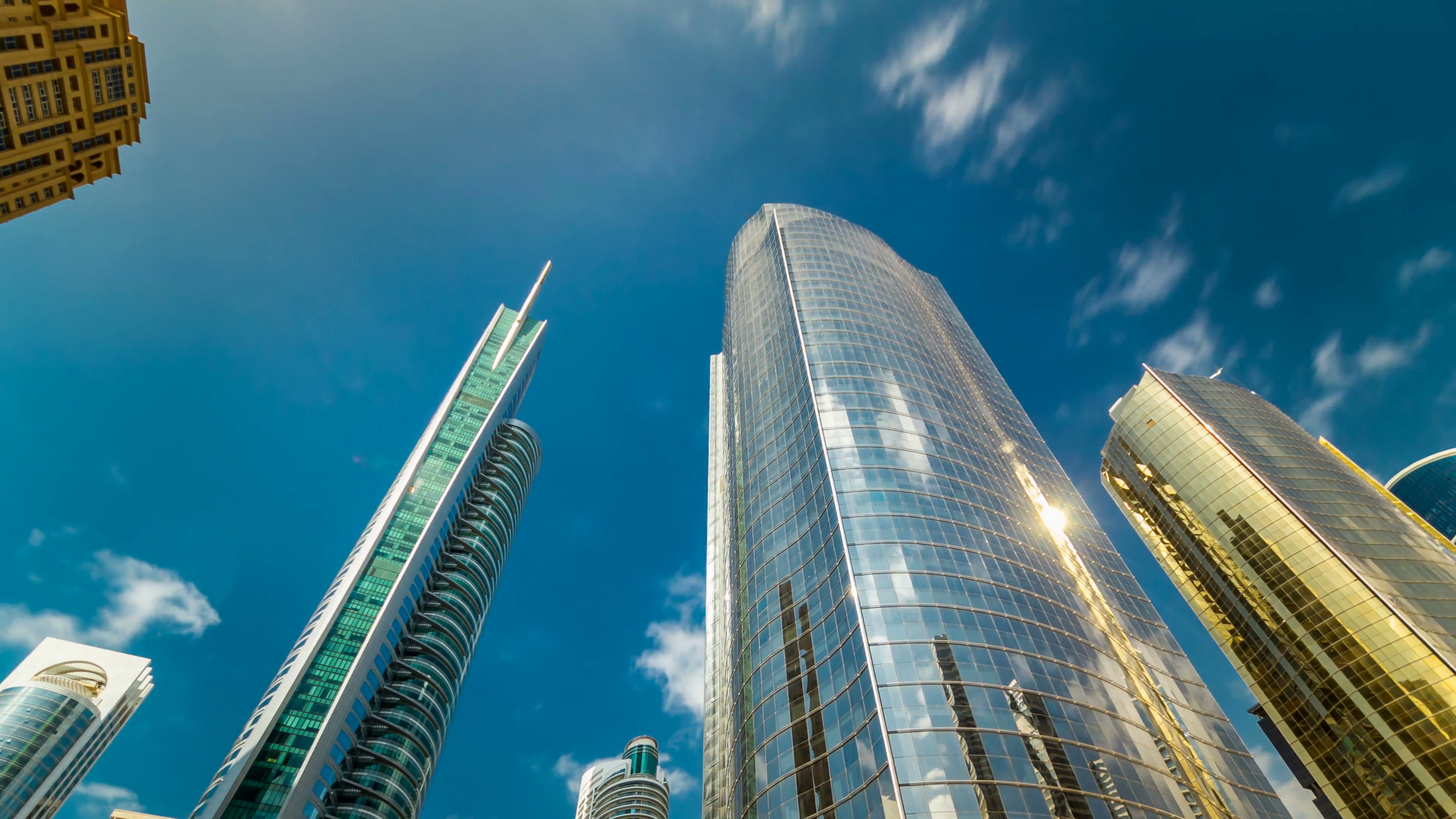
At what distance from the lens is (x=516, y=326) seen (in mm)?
176500

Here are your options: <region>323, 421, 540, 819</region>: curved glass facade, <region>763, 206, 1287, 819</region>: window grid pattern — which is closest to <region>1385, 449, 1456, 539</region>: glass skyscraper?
<region>763, 206, 1287, 819</region>: window grid pattern

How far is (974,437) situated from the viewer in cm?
8369

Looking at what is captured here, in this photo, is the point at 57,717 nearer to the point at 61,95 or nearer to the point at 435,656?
the point at 435,656

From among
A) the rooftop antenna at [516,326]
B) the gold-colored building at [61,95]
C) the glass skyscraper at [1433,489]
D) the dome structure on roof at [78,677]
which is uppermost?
the rooftop antenna at [516,326]

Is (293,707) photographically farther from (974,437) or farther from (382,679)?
(974,437)

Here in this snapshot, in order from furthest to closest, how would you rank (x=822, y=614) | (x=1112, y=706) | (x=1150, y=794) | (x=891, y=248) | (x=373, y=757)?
(x=891, y=248)
(x=373, y=757)
(x=822, y=614)
(x=1112, y=706)
(x=1150, y=794)

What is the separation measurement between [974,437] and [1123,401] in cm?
6837

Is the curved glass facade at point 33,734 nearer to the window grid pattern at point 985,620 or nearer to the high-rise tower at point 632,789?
the high-rise tower at point 632,789

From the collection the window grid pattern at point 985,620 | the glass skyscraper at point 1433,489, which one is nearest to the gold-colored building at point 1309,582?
the window grid pattern at point 985,620

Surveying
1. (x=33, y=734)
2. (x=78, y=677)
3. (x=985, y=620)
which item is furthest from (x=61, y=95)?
(x=78, y=677)

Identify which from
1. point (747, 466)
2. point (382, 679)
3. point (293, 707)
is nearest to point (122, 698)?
point (382, 679)

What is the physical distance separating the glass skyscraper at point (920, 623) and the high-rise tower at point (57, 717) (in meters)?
129

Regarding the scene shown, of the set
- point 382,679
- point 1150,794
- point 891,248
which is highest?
Result: point 891,248

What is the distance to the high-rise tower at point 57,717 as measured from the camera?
128m
